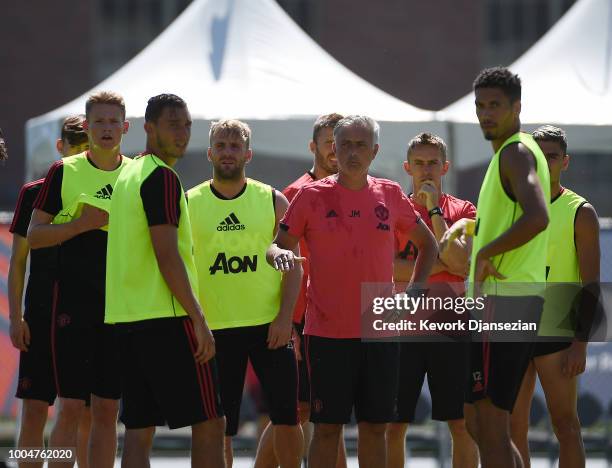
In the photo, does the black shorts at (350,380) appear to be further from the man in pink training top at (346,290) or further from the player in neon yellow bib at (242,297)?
the player in neon yellow bib at (242,297)

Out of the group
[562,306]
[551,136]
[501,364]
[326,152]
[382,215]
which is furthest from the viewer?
[326,152]

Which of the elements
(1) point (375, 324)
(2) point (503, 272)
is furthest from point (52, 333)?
(2) point (503, 272)

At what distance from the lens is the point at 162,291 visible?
4848 mm

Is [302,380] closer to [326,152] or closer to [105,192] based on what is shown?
[326,152]

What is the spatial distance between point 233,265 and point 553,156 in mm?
1687

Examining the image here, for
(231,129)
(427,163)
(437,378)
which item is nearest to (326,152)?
(427,163)

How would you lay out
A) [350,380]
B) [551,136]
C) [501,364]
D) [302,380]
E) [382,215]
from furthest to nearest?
[302,380]
[551,136]
[382,215]
[350,380]
[501,364]

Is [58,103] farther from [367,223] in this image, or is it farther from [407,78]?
[367,223]

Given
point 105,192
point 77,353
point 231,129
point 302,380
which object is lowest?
point 302,380

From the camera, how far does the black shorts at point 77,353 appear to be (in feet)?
18.6

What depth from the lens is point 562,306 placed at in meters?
5.64

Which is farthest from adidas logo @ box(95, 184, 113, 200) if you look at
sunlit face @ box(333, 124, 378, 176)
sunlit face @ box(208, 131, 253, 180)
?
sunlit face @ box(333, 124, 378, 176)

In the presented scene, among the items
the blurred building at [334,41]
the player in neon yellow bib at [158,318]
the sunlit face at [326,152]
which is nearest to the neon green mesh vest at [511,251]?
the player in neon yellow bib at [158,318]

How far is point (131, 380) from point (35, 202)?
1.29 metres
